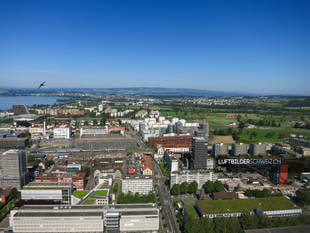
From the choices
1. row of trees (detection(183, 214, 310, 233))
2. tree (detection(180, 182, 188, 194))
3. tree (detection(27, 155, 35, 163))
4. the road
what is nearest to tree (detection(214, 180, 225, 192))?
tree (detection(180, 182, 188, 194))

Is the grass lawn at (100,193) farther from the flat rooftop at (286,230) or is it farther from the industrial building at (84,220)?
the flat rooftop at (286,230)

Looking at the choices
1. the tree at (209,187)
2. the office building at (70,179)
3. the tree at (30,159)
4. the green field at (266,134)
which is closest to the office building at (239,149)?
the green field at (266,134)

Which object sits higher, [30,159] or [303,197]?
[303,197]

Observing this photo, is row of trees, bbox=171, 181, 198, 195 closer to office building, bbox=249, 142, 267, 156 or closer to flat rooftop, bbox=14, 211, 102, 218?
flat rooftop, bbox=14, 211, 102, 218

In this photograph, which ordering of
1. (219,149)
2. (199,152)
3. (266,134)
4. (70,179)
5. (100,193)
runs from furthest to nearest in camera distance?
(266,134) < (219,149) < (199,152) < (70,179) < (100,193)

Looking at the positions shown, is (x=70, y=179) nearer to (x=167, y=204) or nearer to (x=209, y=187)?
(x=167, y=204)

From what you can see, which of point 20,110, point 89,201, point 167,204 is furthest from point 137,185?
point 20,110

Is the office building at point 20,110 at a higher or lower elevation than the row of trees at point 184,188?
higher
